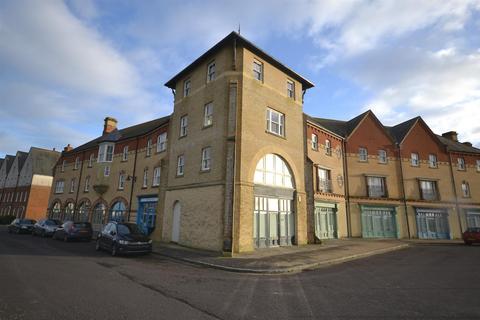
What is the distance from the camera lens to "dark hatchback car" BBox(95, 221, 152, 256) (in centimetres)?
1373

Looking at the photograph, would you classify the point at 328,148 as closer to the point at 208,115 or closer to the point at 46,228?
the point at 208,115

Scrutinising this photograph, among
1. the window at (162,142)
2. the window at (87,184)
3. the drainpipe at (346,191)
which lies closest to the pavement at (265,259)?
the drainpipe at (346,191)

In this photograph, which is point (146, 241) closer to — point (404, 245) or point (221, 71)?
point (221, 71)

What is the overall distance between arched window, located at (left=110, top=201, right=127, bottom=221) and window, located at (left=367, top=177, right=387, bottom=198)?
80.3 feet

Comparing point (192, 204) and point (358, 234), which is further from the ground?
point (192, 204)

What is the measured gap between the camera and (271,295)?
298 inches

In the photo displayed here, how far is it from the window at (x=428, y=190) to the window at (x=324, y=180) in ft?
36.2

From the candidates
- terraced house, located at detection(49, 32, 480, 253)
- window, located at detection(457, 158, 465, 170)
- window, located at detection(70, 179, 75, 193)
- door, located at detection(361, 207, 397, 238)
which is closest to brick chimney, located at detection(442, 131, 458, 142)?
terraced house, located at detection(49, 32, 480, 253)

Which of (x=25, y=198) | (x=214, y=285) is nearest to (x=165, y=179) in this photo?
(x=214, y=285)

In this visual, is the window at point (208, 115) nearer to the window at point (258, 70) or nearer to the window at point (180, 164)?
the window at point (180, 164)

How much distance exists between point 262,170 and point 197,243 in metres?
5.93

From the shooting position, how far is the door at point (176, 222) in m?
18.7

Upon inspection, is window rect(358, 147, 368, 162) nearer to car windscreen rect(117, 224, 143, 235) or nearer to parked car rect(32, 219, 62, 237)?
car windscreen rect(117, 224, 143, 235)

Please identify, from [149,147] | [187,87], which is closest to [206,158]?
[187,87]
